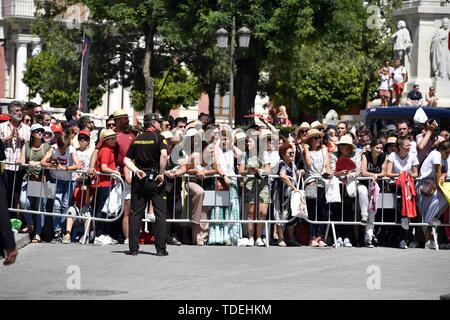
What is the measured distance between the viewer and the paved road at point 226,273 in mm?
14898

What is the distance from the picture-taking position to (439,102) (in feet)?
131

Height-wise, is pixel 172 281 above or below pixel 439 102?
below

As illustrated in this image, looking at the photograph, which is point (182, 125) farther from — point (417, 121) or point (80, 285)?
point (80, 285)

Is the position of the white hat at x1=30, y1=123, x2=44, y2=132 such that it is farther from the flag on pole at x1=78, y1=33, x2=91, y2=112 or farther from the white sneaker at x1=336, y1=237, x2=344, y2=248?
the flag on pole at x1=78, y1=33, x2=91, y2=112

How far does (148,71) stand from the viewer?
187ft

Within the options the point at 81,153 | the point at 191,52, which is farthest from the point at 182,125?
the point at 191,52

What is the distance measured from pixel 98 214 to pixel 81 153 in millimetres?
1141

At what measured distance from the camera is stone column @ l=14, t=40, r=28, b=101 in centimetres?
9152

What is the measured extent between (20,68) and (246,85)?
50246mm

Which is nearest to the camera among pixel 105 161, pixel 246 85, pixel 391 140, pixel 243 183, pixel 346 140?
pixel 105 161

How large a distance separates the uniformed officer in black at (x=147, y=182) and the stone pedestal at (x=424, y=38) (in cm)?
2237

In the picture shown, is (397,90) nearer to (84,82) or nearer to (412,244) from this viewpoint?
(84,82)

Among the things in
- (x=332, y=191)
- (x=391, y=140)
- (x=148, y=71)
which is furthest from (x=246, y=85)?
(x=332, y=191)
